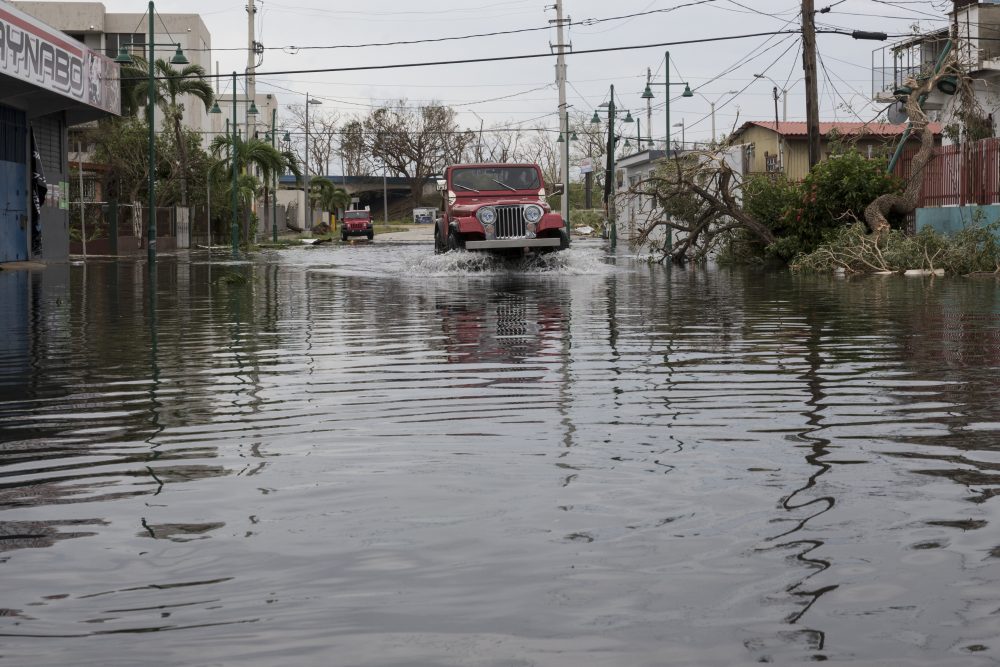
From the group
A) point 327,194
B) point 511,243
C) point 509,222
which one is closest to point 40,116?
point 509,222

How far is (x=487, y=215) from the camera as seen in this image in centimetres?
2795

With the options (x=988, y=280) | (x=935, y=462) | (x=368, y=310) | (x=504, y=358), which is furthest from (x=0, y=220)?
(x=935, y=462)

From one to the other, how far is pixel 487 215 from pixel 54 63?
12.2 m

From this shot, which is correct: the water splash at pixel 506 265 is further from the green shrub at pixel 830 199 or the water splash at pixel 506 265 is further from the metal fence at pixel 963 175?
the metal fence at pixel 963 175

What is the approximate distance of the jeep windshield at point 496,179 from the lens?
2967 cm

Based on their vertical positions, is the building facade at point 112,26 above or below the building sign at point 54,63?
above

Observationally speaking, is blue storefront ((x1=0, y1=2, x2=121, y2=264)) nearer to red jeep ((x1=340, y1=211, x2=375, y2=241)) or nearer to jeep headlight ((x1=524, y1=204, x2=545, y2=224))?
jeep headlight ((x1=524, y1=204, x2=545, y2=224))

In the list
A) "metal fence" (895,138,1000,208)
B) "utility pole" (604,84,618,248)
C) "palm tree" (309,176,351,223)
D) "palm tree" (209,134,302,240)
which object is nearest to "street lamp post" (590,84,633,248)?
"utility pole" (604,84,618,248)

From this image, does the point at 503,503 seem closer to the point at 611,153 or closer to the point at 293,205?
the point at 611,153

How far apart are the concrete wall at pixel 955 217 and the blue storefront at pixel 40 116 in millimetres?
20336

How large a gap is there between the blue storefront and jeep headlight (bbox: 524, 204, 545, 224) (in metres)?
→ 11.6

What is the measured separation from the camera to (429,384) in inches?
344

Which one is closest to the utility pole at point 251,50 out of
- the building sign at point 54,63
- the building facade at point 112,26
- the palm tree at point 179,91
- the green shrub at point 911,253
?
the palm tree at point 179,91

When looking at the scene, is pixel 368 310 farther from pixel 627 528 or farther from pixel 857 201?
pixel 857 201
